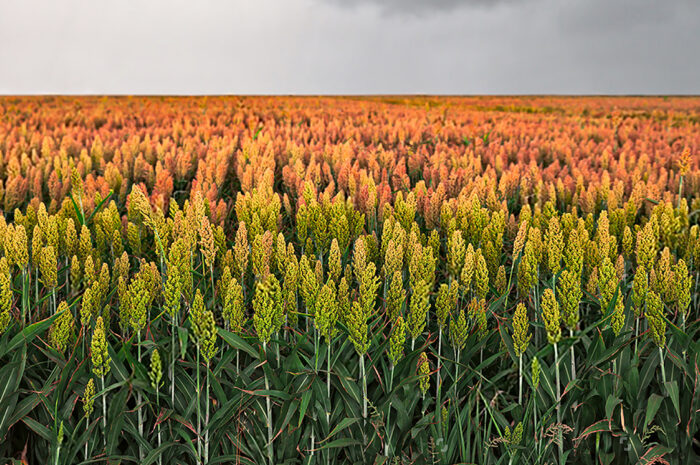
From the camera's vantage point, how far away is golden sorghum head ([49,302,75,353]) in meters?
1.75

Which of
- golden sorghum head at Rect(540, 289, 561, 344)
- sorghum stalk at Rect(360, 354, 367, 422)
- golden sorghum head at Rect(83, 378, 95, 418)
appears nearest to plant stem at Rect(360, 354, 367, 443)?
sorghum stalk at Rect(360, 354, 367, 422)

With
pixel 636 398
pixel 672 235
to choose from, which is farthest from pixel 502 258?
pixel 636 398

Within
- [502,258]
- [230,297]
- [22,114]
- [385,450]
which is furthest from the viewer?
[22,114]

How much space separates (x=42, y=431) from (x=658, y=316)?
6.68 feet

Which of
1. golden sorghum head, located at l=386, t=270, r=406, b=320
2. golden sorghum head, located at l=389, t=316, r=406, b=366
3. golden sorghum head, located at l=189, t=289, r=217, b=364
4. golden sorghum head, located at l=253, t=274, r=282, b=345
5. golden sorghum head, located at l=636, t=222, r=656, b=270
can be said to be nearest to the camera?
golden sorghum head, located at l=189, t=289, r=217, b=364

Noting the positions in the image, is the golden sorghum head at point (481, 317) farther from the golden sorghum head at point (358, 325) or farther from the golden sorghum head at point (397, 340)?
the golden sorghum head at point (358, 325)

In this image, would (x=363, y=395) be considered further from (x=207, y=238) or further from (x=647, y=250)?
(x=647, y=250)

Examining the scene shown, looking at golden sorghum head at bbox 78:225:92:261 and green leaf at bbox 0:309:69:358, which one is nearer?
green leaf at bbox 0:309:69:358

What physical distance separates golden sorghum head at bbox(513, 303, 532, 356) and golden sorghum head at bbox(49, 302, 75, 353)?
1.44 meters

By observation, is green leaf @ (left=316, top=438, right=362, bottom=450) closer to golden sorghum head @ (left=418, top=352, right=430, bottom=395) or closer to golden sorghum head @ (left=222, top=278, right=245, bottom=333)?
golden sorghum head @ (left=418, top=352, right=430, bottom=395)

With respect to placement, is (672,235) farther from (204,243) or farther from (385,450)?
(204,243)

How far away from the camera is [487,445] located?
183 centimetres

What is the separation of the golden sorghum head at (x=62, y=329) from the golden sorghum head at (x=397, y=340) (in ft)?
3.41

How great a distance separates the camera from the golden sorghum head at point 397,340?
171 cm
